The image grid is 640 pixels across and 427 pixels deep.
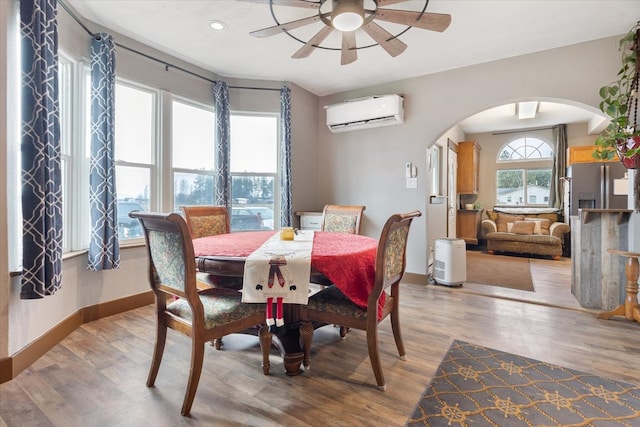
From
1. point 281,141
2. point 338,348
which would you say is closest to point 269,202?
point 281,141

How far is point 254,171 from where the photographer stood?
4086 mm

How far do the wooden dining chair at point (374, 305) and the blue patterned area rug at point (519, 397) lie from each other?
298 mm

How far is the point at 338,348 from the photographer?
2.17 metres

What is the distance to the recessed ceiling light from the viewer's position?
2.68m

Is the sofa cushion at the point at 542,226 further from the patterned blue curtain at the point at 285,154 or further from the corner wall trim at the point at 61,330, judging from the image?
the corner wall trim at the point at 61,330

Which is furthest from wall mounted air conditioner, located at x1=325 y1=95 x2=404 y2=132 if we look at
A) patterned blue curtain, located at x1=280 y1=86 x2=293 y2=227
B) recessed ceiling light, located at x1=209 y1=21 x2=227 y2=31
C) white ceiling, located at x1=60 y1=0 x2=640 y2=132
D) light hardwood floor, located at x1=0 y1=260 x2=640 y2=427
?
light hardwood floor, located at x1=0 y1=260 x2=640 y2=427

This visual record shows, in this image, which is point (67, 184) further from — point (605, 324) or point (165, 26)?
point (605, 324)

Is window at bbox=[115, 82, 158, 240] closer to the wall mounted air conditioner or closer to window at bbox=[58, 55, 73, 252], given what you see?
window at bbox=[58, 55, 73, 252]

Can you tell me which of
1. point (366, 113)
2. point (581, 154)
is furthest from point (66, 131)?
point (581, 154)

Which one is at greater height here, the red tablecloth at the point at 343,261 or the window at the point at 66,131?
the window at the point at 66,131

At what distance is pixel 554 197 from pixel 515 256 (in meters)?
1.77

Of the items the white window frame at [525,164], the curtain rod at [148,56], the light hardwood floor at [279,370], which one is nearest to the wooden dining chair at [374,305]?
the light hardwood floor at [279,370]

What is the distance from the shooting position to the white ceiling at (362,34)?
244cm

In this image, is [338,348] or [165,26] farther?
[165,26]
